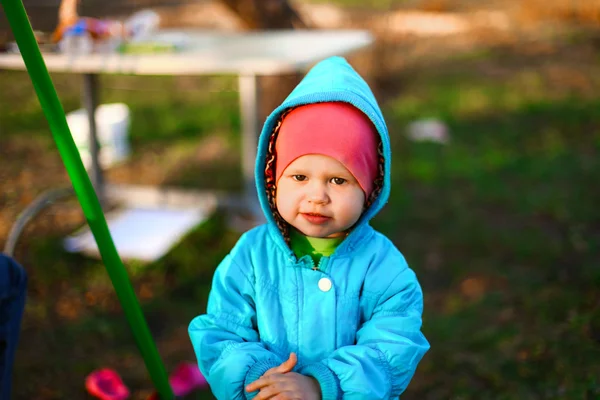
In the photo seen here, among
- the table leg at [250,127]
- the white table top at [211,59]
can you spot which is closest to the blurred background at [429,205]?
the table leg at [250,127]

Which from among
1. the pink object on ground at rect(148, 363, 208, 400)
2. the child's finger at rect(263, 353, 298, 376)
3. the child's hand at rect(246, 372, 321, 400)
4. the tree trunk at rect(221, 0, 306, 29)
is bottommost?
the pink object on ground at rect(148, 363, 208, 400)

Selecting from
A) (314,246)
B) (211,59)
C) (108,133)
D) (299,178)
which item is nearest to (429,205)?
(211,59)

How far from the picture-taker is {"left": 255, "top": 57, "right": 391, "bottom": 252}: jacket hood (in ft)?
5.42

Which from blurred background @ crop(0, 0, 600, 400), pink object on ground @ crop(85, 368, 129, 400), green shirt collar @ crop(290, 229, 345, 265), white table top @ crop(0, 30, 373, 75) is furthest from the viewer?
white table top @ crop(0, 30, 373, 75)

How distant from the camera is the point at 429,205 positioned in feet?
15.5

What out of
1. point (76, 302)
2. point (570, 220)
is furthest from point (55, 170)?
point (570, 220)

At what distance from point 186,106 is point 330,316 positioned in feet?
18.8

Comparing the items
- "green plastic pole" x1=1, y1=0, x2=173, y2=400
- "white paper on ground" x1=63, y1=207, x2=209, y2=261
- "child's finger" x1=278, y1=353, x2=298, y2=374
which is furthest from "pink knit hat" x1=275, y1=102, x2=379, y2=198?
"white paper on ground" x1=63, y1=207, x2=209, y2=261

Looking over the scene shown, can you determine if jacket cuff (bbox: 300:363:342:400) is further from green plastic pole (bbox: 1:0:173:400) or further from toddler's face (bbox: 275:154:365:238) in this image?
green plastic pole (bbox: 1:0:173:400)

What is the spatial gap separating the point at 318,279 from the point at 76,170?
0.73m

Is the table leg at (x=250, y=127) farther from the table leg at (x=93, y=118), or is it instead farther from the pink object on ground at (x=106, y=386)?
the pink object on ground at (x=106, y=386)

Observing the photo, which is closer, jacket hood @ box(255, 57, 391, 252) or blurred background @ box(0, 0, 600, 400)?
jacket hood @ box(255, 57, 391, 252)

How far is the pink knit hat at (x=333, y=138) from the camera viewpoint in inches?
63.6

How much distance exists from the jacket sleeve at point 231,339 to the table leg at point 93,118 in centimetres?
302
